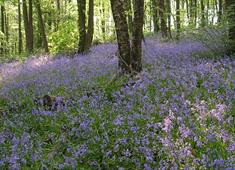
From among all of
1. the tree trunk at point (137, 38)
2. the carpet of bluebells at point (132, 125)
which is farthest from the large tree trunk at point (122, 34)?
the carpet of bluebells at point (132, 125)

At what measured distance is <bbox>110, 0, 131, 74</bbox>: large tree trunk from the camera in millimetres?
9688

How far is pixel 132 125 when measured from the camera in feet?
19.0

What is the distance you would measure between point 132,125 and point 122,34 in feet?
14.8

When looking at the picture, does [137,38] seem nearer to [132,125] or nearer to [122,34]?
[122,34]

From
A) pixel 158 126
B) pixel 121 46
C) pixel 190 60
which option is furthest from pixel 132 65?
pixel 158 126

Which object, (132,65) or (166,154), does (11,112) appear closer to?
(132,65)

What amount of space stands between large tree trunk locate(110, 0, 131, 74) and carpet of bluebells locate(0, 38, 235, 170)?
81 cm

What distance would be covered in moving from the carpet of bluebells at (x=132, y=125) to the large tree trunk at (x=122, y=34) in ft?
2.67

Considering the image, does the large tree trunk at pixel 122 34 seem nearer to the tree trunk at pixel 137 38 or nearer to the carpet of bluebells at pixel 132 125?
the tree trunk at pixel 137 38

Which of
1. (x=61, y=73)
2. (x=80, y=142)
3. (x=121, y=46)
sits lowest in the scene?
(x=80, y=142)

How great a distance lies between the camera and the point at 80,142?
18.8 ft

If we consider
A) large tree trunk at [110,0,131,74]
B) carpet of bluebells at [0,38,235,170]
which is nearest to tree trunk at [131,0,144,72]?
large tree trunk at [110,0,131,74]

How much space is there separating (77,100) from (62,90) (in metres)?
1.75

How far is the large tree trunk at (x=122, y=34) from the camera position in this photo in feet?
31.8
